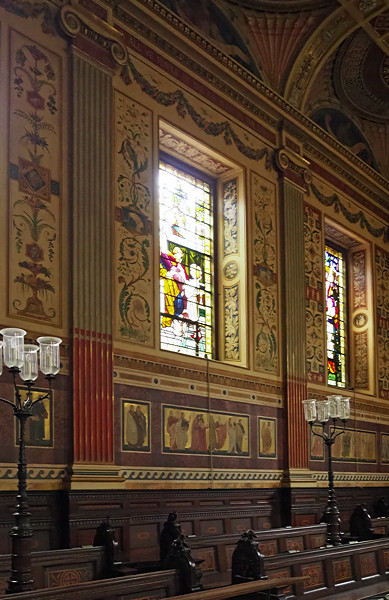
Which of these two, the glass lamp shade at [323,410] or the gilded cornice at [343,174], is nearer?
the glass lamp shade at [323,410]

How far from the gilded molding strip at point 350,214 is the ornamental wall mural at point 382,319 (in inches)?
16.1

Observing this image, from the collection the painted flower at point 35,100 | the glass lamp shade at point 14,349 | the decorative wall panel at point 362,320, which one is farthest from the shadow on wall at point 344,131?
the glass lamp shade at point 14,349

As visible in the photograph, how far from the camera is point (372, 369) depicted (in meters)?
17.0

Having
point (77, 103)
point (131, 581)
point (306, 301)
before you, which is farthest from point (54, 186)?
point (306, 301)

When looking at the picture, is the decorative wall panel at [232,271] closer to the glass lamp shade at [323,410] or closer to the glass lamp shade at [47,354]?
the glass lamp shade at [323,410]

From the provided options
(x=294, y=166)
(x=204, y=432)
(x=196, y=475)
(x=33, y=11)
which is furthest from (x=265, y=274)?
(x=33, y=11)

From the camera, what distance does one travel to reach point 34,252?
908cm

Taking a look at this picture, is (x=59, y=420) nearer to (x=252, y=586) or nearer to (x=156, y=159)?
(x=252, y=586)

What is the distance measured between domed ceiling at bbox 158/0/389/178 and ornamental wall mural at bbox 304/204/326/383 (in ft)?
7.62

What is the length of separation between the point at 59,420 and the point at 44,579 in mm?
2142

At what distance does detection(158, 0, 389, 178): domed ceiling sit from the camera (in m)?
13.6

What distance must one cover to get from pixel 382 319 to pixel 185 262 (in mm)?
6789

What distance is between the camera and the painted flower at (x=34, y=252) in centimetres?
901

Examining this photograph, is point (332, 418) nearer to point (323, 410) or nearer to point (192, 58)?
point (323, 410)
